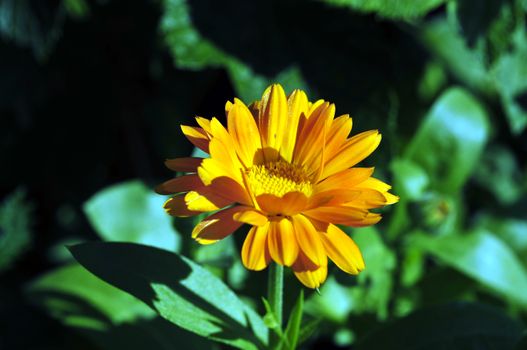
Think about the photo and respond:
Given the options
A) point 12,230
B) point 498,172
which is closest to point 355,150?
point 12,230

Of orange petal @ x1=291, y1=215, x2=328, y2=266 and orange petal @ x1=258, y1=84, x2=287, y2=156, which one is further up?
orange petal @ x1=258, y1=84, x2=287, y2=156

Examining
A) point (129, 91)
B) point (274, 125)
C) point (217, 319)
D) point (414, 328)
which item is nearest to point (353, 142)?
point (274, 125)

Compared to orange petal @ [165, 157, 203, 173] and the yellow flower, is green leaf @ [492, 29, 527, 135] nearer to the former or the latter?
the yellow flower

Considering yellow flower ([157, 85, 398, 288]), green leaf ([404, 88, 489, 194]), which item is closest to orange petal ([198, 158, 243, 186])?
A: yellow flower ([157, 85, 398, 288])

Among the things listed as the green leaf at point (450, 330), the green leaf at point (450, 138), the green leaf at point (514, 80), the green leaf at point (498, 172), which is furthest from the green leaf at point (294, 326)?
the green leaf at point (498, 172)

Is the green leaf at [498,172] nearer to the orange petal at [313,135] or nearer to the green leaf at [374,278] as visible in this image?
the green leaf at [374,278]

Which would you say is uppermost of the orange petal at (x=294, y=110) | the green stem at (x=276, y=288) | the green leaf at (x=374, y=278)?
the orange petal at (x=294, y=110)
